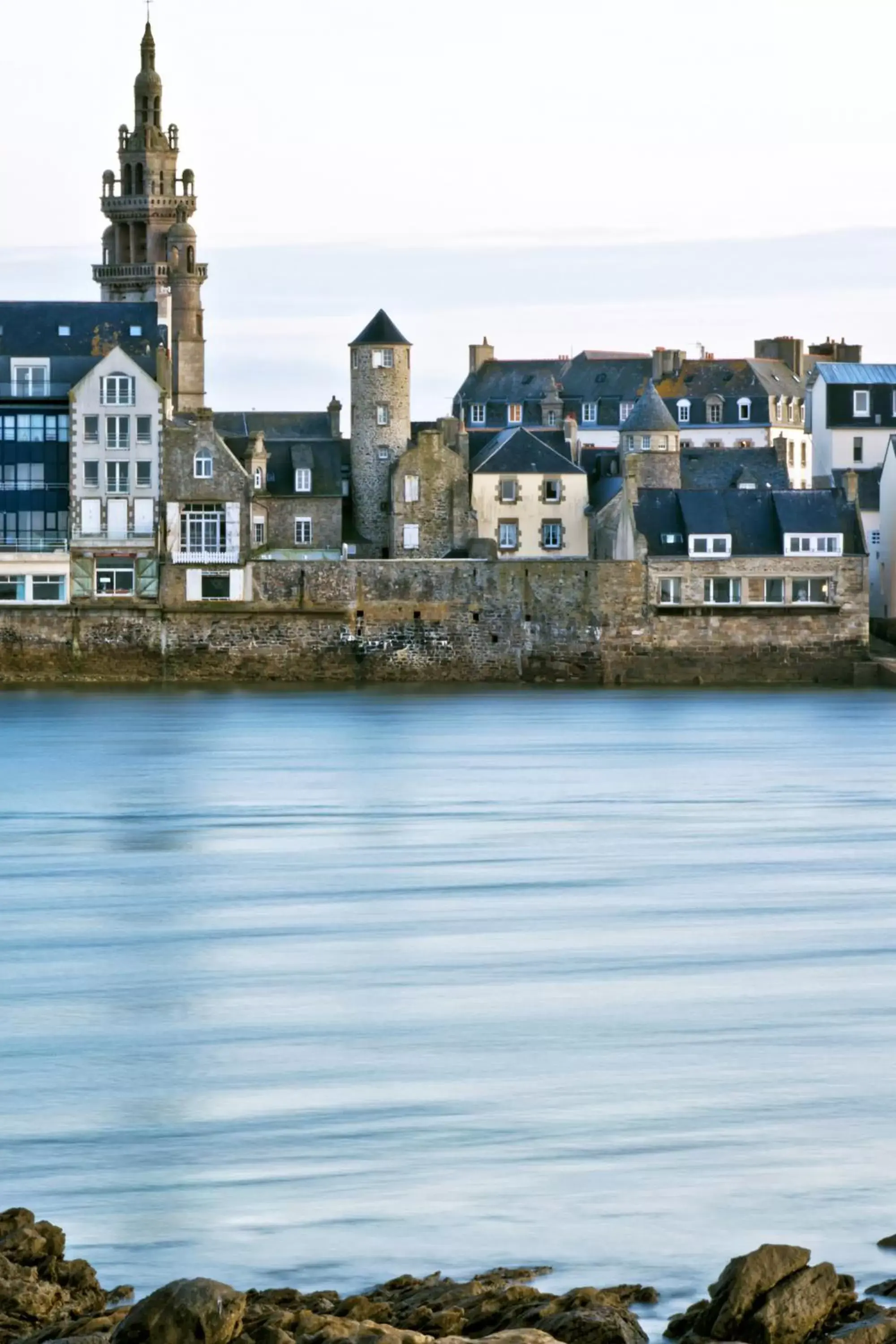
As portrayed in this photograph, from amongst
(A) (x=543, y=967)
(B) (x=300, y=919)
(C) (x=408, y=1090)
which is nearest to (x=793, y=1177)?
(C) (x=408, y=1090)

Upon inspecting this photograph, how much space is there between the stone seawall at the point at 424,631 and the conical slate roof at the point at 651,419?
628 centimetres

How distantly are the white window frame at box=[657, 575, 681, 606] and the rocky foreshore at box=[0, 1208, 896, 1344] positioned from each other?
55.2 m

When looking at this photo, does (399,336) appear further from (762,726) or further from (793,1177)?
(793,1177)

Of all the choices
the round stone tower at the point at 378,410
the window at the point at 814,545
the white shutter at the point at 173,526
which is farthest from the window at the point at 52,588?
the window at the point at 814,545

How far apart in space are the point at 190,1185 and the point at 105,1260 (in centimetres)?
142

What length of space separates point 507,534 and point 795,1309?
194ft

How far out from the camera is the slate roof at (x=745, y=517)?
66.8 meters

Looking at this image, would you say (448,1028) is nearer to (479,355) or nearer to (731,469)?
(731,469)

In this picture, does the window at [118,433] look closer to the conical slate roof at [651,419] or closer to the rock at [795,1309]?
the conical slate roof at [651,419]

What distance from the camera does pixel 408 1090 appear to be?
51.7 feet

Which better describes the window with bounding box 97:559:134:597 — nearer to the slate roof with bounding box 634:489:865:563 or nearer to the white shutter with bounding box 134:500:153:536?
the white shutter with bounding box 134:500:153:536

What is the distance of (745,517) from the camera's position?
67.0 meters

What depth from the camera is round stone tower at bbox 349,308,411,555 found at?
222 ft

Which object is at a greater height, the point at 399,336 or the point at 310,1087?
the point at 399,336
